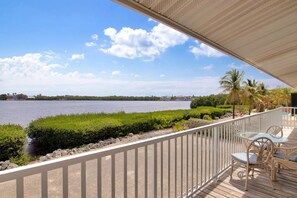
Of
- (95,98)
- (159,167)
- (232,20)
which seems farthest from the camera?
(95,98)

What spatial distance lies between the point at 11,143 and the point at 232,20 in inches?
280

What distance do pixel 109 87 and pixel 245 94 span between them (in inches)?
649

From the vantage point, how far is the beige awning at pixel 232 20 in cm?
241

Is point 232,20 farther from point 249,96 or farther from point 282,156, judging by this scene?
point 249,96

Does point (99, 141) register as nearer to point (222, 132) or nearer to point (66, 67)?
point (222, 132)

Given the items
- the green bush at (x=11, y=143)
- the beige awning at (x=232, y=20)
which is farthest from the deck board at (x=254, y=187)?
the green bush at (x=11, y=143)

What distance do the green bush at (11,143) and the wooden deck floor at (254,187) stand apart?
6.10 metres

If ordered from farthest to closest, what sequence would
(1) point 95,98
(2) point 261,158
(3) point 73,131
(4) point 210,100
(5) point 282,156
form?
1. (4) point 210,100
2. (1) point 95,98
3. (3) point 73,131
4. (5) point 282,156
5. (2) point 261,158

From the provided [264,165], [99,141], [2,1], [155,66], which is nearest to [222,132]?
[264,165]

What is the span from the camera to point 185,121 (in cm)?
1302

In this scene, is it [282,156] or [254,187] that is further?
[282,156]

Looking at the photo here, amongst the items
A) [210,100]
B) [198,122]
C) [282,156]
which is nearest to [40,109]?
[198,122]

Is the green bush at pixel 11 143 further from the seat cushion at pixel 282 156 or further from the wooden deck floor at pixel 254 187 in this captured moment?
the seat cushion at pixel 282 156

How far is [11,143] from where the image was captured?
20.7 feet
